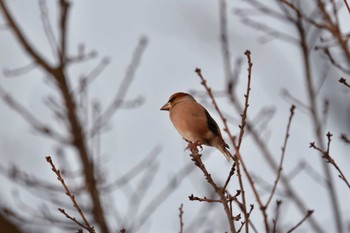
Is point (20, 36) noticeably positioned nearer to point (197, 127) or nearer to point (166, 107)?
point (166, 107)

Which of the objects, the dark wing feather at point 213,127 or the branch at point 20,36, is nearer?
the dark wing feather at point 213,127

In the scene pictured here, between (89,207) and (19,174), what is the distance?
72cm

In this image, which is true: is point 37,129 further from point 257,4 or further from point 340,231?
point 340,231

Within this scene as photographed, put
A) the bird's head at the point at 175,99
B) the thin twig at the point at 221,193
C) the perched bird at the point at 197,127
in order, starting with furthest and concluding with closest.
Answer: the bird's head at the point at 175,99
the perched bird at the point at 197,127
the thin twig at the point at 221,193

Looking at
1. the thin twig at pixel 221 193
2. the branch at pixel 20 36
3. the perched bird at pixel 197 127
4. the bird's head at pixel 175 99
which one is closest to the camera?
the thin twig at pixel 221 193

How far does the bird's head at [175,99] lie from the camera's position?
402 centimetres

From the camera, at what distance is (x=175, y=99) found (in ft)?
13.4

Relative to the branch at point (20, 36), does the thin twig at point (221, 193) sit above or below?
below

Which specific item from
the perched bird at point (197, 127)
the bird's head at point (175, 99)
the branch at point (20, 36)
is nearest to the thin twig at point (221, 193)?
the perched bird at point (197, 127)

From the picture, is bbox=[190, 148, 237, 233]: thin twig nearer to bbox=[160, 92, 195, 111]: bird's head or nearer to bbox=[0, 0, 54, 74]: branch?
bbox=[160, 92, 195, 111]: bird's head

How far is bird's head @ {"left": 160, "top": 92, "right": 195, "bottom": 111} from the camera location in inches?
158

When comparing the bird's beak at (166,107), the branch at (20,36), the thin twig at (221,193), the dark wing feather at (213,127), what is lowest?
the thin twig at (221,193)

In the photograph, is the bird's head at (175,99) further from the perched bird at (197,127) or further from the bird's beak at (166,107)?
the perched bird at (197,127)

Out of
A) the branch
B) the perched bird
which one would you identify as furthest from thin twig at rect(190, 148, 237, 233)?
the branch
